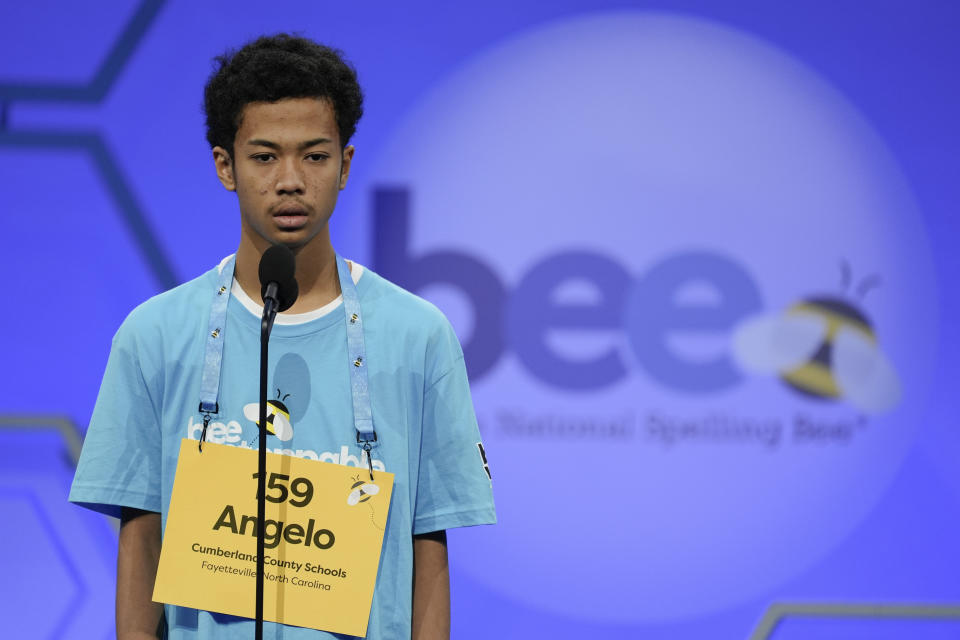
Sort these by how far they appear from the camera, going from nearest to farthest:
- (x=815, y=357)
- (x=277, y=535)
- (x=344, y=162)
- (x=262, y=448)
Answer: (x=262, y=448) < (x=277, y=535) < (x=344, y=162) < (x=815, y=357)

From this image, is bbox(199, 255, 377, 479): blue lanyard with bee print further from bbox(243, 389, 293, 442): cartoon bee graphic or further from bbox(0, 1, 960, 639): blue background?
bbox(0, 1, 960, 639): blue background

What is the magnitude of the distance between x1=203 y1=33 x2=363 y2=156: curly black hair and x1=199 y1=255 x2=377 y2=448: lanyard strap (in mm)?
172

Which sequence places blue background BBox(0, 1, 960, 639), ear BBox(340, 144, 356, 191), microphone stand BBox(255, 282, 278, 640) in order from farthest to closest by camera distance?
blue background BBox(0, 1, 960, 639) → ear BBox(340, 144, 356, 191) → microphone stand BBox(255, 282, 278, 640)

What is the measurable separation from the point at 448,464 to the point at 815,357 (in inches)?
62.8

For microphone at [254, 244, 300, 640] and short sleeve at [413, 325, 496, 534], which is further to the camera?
short sleeve at [413, 325, 496, 534]

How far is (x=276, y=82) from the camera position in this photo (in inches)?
47.0

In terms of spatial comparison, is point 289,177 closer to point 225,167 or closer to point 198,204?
point 225,167

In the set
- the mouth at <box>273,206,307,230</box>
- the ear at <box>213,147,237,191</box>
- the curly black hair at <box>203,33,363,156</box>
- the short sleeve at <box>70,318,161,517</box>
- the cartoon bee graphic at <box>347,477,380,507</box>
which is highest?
the curly black hair at <box>203,33,363,156</box>

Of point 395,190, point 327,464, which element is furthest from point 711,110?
point 327,464

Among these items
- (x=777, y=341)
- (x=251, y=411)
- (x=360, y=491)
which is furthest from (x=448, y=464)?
(x=777, y=341)

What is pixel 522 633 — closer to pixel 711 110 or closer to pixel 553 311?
pixel 553 311

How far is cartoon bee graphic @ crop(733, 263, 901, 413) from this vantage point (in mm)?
A: 2549

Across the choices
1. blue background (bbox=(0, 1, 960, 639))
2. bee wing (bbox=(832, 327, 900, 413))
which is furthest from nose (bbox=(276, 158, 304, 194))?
bee wing (bbox=(832, 327, 900, 413))

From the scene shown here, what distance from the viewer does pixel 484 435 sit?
251cm
